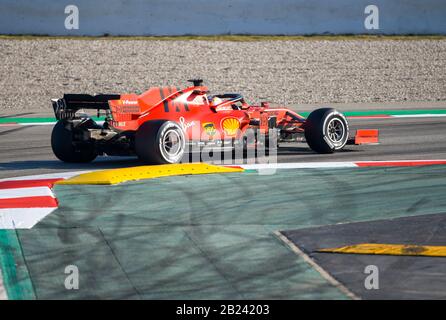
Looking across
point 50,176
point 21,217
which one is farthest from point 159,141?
point 21,217

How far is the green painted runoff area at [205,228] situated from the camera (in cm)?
768

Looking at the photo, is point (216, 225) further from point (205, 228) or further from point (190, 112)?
point (190, 112)

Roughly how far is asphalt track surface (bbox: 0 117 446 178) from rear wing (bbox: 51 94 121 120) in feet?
2.85

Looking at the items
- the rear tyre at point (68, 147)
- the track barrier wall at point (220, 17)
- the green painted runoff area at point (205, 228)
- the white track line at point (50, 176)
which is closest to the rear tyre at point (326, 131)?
the green painted runoff area at point (205, 228)

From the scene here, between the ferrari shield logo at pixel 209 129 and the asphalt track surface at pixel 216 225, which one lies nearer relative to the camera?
the asphalt track surface at pixel 216 225

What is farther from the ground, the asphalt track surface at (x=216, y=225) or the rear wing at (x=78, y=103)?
the rear wing at (x=78, y=103)

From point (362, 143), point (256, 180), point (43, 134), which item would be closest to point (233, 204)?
point (256, 180)

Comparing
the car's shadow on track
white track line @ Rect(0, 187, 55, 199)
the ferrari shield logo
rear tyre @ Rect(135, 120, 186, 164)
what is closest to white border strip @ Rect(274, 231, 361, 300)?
white track line @ Rect(0, 187, 55, 199)

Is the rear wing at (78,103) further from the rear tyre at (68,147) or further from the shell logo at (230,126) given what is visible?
the shell logo at (230,126)

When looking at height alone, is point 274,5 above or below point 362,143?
above

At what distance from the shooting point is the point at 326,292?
24.3ft

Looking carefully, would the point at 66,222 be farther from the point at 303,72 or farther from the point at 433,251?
the point at 303,72

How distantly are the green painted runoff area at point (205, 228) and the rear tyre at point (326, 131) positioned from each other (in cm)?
182

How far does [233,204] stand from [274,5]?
2014 centimetres
